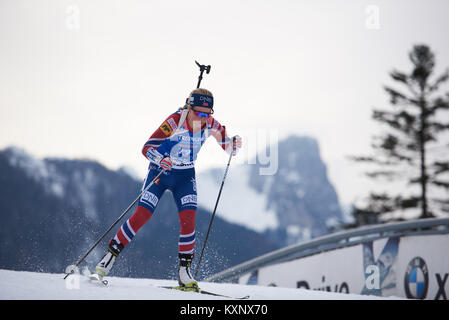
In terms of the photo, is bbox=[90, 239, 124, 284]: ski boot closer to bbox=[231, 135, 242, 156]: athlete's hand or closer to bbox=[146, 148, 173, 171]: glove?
bbox=[146, 148, 173, 171]: glove

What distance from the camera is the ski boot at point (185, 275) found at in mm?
5168

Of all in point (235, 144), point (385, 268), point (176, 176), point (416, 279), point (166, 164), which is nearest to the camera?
point (166, 164)

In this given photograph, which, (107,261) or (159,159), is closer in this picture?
(107,261)

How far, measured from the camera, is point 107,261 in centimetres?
507

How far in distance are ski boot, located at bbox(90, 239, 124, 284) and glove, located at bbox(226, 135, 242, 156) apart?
182cm

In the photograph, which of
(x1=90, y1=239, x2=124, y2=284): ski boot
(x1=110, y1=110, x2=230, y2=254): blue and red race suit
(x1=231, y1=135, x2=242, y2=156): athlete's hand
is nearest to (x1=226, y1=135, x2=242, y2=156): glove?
(x1=231, y1=135, x2=242, y2=156): athlete's hand

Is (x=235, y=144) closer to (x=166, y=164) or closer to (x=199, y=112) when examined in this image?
(x=199, y=112)

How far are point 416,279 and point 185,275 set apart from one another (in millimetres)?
6398

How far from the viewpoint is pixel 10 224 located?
337 feet

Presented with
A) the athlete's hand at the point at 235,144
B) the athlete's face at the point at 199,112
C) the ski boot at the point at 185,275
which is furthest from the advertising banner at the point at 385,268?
the athlete's face at the point at 199,112

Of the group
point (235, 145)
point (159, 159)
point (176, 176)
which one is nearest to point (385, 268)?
point (235, 145)

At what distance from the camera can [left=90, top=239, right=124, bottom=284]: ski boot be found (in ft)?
16.4

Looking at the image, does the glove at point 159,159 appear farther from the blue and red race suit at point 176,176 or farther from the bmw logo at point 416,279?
the bmw logo at point 416,279

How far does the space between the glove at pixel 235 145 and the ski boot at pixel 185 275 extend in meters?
1.43
